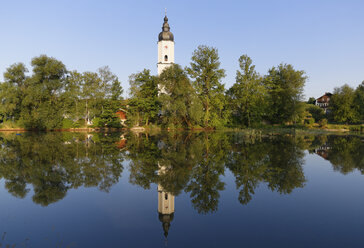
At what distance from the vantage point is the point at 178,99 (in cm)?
4044

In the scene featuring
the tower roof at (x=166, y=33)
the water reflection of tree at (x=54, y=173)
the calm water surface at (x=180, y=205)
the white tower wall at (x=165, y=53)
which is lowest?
the calm water surface at (x=180, y=205)

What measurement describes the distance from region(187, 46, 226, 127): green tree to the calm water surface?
31664mm

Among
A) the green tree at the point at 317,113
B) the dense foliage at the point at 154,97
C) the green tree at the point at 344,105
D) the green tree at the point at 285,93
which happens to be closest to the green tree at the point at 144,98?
the dense foliage at the point at 154,97

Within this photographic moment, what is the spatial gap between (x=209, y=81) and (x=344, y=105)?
117ft

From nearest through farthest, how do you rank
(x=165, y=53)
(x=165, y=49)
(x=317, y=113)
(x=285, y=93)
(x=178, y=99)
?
(x=178, y=99) → (x=285, y=93) → (x=165, y=49) → (x=165, y=53) → (x=317, y=113)

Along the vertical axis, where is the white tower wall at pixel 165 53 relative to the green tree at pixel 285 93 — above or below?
above

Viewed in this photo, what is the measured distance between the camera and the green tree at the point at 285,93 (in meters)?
48.4

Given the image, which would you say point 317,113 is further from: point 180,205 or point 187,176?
point 180,205

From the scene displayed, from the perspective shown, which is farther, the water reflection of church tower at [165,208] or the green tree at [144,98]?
the green tree at [144,98]

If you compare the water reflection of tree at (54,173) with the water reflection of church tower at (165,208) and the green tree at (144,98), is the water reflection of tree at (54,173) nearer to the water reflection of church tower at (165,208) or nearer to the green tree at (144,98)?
the water reflection of church tower at (165,208)

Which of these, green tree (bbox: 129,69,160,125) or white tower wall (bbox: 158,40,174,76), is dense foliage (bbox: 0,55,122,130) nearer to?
green tree (bbox: 129,69,160,125)

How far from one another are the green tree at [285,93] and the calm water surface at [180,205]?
39.7 m

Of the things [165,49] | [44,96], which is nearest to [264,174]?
[44,96]

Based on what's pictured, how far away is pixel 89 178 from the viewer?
9.30 m
